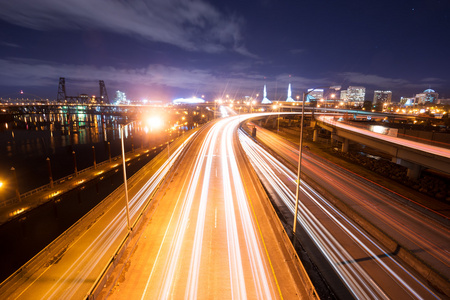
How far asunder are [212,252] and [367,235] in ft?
39.7

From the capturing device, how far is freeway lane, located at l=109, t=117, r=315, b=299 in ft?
35.2

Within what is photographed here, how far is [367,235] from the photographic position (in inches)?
648

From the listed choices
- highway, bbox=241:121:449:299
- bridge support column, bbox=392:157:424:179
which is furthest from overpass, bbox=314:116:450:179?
highway, bbox=241:121:449:299

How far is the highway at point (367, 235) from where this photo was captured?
1238 cm

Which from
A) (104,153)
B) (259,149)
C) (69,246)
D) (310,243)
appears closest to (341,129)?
(259,149)

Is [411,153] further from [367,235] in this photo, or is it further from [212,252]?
[212,252]

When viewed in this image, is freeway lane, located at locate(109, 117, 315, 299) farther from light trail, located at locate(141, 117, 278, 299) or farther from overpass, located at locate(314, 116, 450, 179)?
overpass, located at locate(314, 116, 450, 179)

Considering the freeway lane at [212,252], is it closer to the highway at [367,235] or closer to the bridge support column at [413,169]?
the highway at [367,235]

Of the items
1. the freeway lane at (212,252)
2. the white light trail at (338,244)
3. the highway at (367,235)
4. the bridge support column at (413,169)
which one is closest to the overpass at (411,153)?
the bridge support column at (413,169)

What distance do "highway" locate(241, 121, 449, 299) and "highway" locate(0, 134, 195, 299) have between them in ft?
47.2

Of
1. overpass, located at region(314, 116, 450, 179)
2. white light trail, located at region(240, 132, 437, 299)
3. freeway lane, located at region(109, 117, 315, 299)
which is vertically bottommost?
white light trail, located at region(240, 132, 437, 299)

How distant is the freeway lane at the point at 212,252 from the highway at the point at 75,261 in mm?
2342

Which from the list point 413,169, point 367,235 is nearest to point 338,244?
point 367,235

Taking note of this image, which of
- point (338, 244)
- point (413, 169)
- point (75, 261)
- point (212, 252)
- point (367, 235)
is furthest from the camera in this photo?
point (413, 169)
